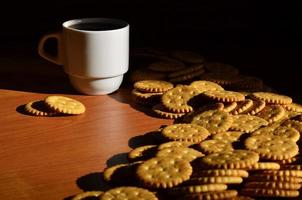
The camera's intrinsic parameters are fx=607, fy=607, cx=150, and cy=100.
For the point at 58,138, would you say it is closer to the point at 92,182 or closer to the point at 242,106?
the point at 92,182

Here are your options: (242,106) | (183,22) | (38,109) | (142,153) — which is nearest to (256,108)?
(242,106)

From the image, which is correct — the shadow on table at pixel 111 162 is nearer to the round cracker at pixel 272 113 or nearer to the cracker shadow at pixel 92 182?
the cracker shadow at pixel 92 182

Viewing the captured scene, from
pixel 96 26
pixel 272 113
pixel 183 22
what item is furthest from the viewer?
pixel 183 22

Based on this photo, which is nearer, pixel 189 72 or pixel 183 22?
pixel 189 72

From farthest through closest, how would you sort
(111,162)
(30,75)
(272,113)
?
(30,75)
(272,113)
(111,162)

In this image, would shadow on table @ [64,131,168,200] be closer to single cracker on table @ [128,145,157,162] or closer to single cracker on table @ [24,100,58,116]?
single cracker on table @ [128,145,157,162]

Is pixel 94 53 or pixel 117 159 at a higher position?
pixel 94 53

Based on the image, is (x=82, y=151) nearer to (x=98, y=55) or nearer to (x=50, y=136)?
(x=50, y=136)
